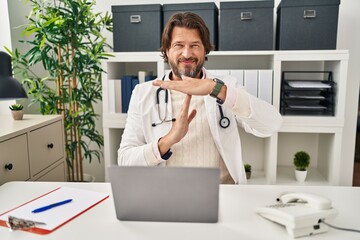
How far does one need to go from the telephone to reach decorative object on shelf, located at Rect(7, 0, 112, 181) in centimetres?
172

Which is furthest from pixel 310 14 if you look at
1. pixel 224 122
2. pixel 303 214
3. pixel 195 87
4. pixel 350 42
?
pixel 303 214

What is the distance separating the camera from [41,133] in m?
1.83

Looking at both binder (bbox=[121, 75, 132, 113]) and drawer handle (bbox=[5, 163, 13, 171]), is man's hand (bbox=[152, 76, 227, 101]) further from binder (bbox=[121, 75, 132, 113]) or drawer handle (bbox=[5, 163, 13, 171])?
binder (bbox=[121, 75, 132, 113])

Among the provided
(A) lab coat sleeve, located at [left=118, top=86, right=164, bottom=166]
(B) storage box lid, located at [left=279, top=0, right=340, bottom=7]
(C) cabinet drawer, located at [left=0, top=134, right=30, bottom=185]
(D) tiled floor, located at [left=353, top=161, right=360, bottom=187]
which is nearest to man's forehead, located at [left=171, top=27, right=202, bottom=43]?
(A) lab coat sleeve, located at [left=118, top=86, right=164, bottom=166]

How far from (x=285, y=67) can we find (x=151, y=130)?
4.40ft

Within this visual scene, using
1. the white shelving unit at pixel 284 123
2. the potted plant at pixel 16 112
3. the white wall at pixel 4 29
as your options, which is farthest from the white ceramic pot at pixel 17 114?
the white wall at pixel 4 29

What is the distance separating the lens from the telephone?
0.82 m

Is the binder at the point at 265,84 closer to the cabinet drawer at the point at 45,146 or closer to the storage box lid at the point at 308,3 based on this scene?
the storage box lid at the point at 308,3

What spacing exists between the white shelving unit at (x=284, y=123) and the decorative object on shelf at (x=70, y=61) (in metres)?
0.17

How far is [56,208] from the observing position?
1.01 metres

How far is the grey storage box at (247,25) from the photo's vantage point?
2.12 meters

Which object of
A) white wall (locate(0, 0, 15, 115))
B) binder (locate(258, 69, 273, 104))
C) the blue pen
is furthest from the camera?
white wall (locate(0, 0, 15, 115))

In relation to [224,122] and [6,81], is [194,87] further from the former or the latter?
[6,81]

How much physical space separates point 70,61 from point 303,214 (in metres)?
2.14
